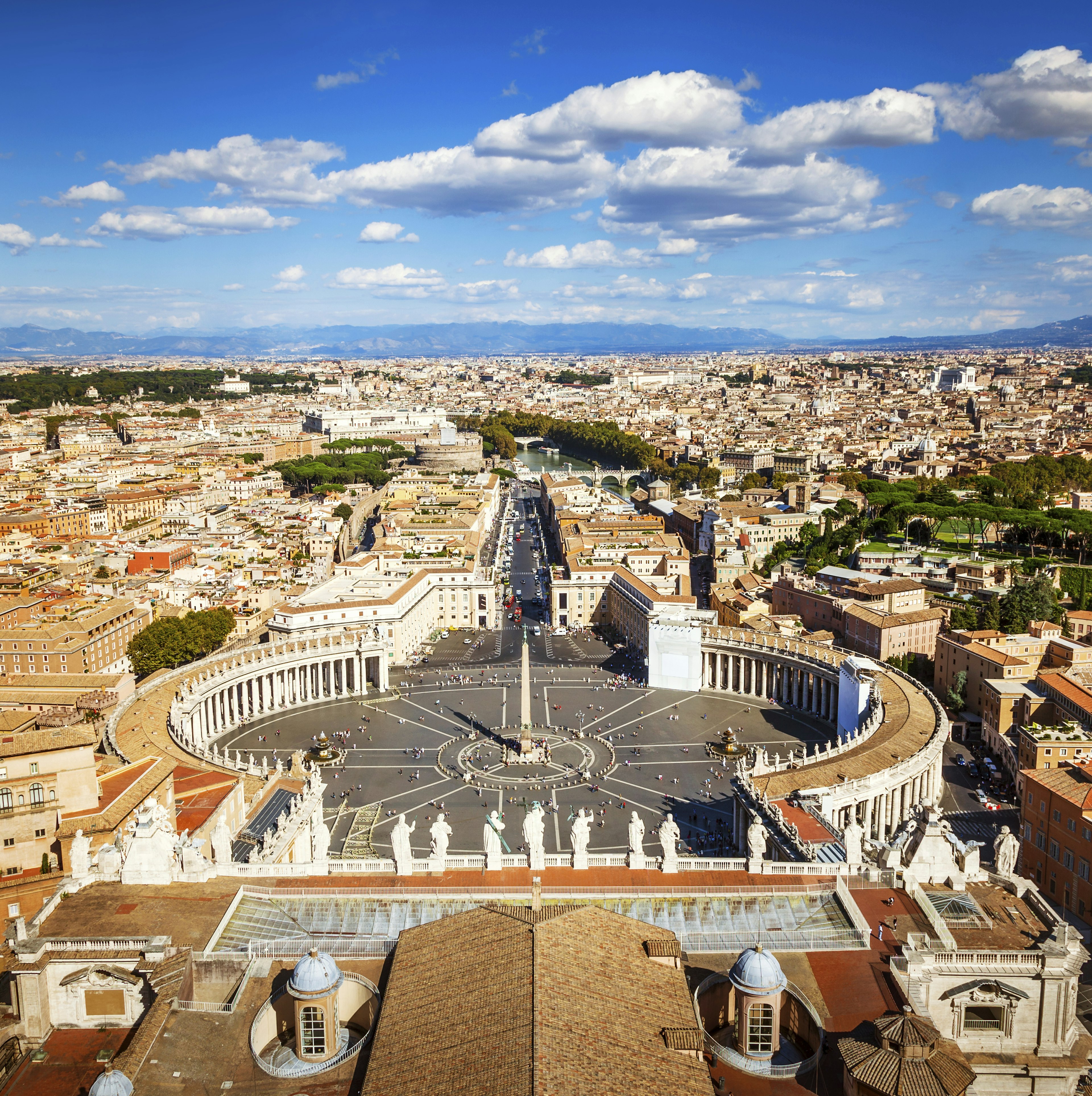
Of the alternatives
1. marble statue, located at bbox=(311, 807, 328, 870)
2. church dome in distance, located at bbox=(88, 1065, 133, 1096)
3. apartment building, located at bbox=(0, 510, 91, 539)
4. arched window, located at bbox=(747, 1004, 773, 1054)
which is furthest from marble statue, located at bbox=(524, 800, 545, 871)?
apartment building, located at bbox=(0, 510, 91, 539)

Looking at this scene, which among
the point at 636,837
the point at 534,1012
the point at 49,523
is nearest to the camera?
the point at 534,1012

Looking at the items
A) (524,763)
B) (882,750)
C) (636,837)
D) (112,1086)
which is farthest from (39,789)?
(882,750)

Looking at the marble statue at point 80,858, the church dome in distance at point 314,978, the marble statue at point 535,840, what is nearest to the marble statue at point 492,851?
the marble statue at point 535,840

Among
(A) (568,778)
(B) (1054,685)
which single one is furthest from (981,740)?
(A) (568,778)

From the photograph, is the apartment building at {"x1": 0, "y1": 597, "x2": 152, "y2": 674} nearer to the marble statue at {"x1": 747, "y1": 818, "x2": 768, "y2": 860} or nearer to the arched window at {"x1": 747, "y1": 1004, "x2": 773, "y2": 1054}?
the marble statue at {"x1": 747, "y1": 818, "x2": 768, "y2": 860}

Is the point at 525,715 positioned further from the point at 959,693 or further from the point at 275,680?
the point at 959,693
